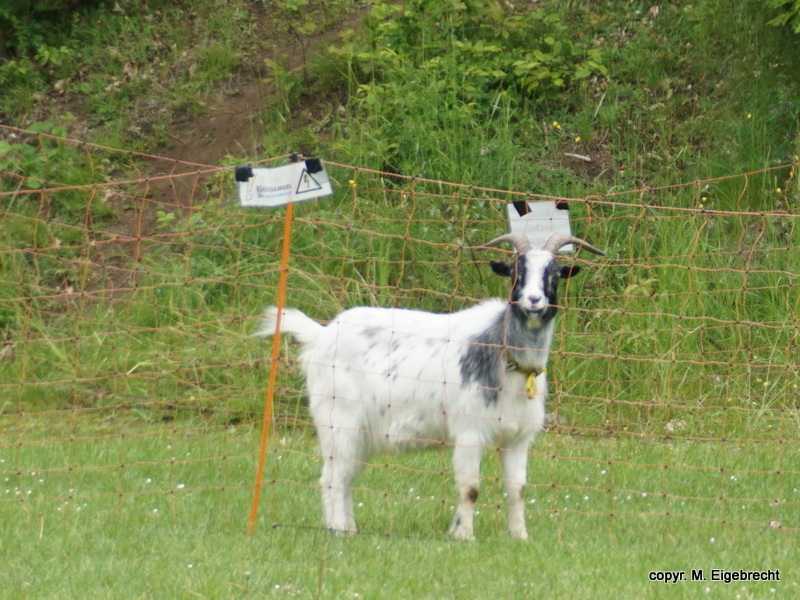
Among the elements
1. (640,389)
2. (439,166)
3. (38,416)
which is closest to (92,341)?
(38,416)

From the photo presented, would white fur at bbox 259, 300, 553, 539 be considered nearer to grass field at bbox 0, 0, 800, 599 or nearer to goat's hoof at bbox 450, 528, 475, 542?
goat's hoof at bbox 450, 528, 475, 542

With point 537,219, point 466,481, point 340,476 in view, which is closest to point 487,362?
point 466,481

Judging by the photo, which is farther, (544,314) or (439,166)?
(439,166)

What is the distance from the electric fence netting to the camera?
609cm

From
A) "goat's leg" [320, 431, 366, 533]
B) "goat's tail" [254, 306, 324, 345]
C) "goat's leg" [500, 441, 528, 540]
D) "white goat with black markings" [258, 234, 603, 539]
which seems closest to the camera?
"white goat with black markings" [258, 234, 603, 539]

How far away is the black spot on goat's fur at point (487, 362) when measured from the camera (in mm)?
5297

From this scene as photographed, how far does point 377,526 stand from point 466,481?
0.66m

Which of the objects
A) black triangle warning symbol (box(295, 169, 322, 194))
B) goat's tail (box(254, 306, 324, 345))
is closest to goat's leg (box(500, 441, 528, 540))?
goat's tail (box(254, 306, 324, 345))

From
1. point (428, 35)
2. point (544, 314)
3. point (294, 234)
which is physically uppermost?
point (428, 35)

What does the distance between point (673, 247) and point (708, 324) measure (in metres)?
0.75

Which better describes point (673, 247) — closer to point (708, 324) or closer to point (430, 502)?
point (708, 324)

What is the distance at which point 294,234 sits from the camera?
932 centimetres

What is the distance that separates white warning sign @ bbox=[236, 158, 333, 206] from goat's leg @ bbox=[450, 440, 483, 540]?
1448 mm

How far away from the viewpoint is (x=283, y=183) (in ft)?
16.5
